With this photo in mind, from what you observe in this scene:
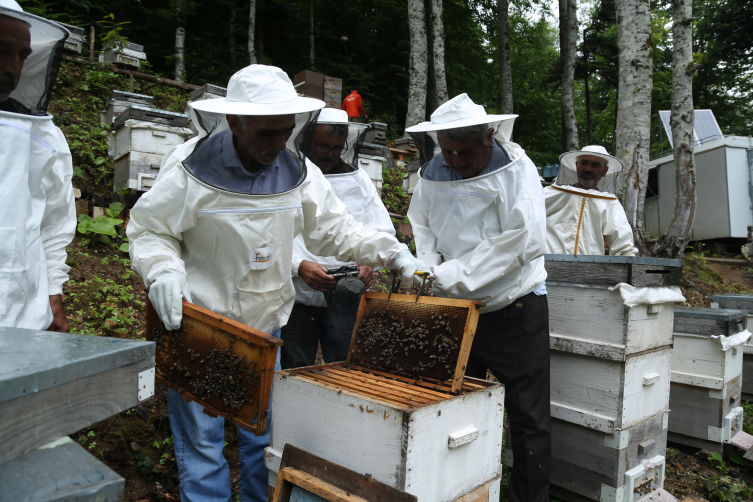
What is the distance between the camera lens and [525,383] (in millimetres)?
2475

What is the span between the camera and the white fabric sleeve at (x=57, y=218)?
80.4 inches

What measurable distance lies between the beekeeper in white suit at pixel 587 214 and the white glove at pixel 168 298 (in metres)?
3.16

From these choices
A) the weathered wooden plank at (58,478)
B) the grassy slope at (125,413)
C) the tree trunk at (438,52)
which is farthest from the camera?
the tree trunk at (438,52)

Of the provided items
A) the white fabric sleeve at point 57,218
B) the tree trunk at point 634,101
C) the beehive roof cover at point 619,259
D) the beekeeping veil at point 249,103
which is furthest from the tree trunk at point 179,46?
the beehive roof cover at point 619,259

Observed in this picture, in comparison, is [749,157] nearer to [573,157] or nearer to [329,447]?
[573,157]

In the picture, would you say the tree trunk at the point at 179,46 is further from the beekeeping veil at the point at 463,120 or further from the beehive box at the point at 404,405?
the beehive box at the point at 404,405

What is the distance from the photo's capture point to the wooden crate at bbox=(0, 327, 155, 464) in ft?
2.60

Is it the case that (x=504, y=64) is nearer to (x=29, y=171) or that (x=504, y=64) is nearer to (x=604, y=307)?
(x=604, y=307)

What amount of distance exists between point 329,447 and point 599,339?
166 centimetres

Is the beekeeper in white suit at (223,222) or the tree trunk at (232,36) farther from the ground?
the tree trunk at (232,36)

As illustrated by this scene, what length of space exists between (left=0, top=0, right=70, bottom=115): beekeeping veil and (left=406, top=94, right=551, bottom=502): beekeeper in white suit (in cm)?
149

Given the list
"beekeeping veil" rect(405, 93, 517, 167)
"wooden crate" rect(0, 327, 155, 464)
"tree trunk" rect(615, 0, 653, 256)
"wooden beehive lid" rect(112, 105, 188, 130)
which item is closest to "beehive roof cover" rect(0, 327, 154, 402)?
"wooden crate" rect(0, 327, 155, 464)

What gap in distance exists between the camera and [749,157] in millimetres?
11156

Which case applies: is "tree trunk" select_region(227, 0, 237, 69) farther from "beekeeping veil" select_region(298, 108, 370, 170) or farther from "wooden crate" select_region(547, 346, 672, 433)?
"wooden crate" select_region(547, 346, 672, 433)
